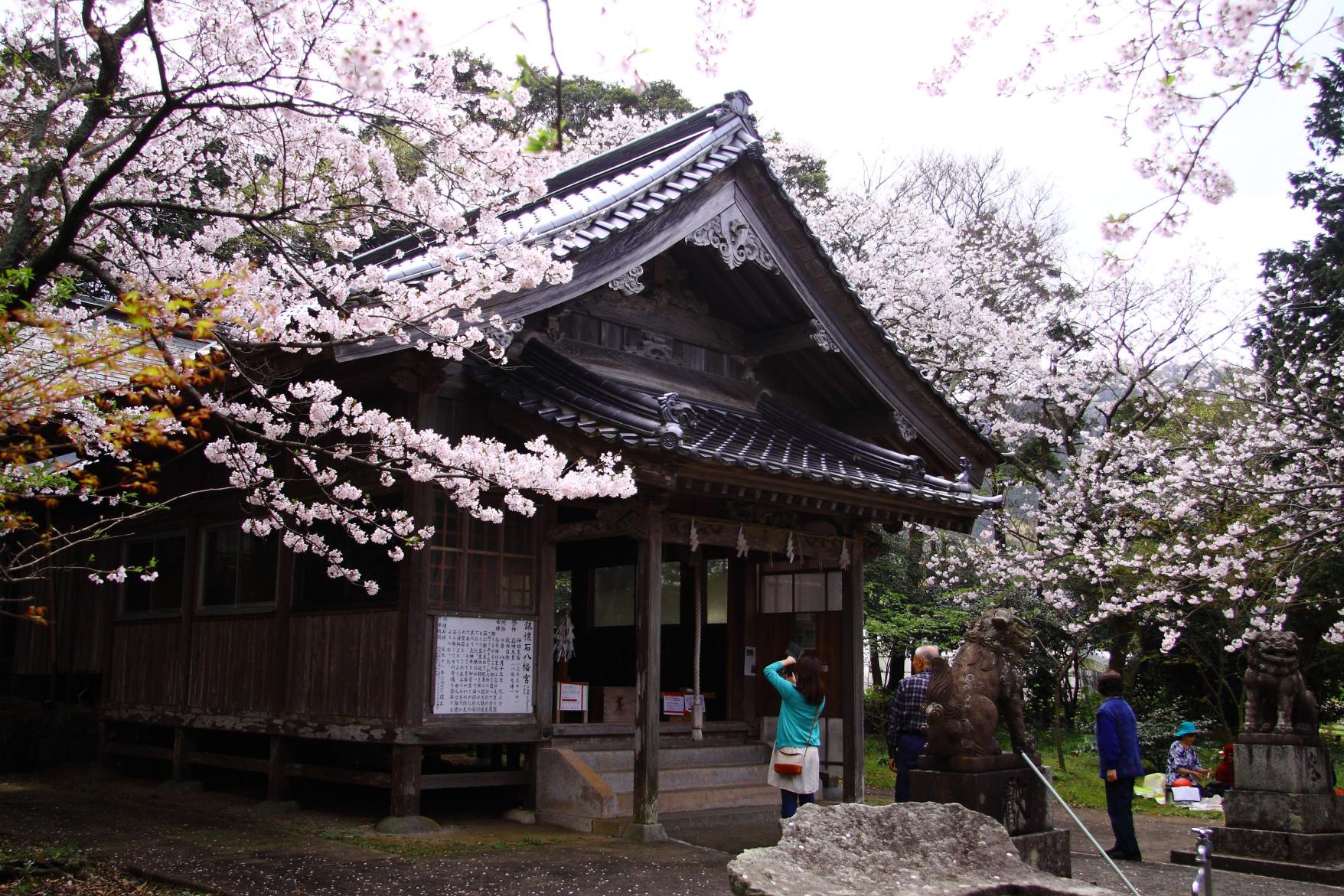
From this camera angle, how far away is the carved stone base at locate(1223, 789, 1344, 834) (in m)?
9.69

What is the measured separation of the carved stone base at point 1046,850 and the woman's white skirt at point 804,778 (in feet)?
5.98

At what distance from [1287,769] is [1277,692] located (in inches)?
27.4

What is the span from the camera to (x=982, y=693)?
7.81 meters

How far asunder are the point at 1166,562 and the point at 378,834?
12.7m

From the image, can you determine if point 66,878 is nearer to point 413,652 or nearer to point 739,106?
point 413,652

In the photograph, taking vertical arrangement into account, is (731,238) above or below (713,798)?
above

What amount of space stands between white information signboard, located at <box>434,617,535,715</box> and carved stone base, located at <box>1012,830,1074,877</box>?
176 inches

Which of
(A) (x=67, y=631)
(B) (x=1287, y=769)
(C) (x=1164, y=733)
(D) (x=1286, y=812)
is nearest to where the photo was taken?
(D) (x=1286, y=812)

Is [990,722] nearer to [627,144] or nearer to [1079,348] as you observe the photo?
[627,144]

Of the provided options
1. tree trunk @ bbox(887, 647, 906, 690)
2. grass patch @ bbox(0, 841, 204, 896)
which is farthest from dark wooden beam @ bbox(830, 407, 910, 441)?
tree trunk @ bbox(887, 647, 906, 690)

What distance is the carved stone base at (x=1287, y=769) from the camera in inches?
387

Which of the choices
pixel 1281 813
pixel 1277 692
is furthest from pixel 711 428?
pixel 1281 813

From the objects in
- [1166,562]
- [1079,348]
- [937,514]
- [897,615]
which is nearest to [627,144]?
[937,514]

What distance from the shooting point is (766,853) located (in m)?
5.26
